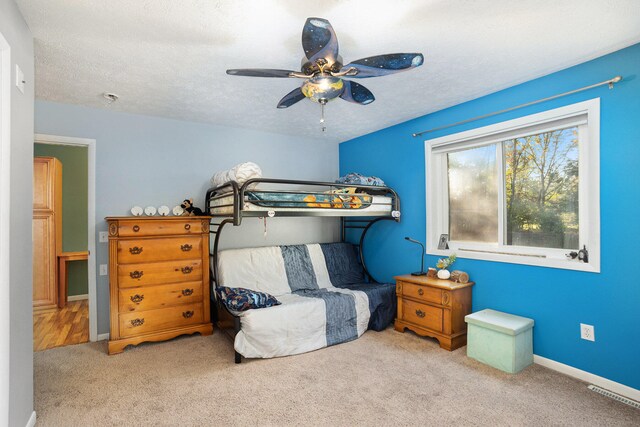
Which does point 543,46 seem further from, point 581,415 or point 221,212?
point 221,212

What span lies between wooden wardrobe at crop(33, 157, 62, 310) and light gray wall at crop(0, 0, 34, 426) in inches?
132

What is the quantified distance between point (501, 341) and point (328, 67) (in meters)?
2.42

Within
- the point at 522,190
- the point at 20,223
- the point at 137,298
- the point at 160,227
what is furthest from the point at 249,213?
the point at 522,190

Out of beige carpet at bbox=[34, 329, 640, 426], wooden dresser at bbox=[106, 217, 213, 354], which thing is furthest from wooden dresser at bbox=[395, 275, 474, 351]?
wooden dresser at bbox=[106, 217, 213, 354]

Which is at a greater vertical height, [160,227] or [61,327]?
[160,227]

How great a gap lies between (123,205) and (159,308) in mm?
1178

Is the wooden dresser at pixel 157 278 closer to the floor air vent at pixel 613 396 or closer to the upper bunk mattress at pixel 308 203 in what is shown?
the upper bunk mattress at pixel 308 203

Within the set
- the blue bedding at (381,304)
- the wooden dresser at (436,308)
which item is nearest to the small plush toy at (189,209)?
the blue bedding at (381,304)

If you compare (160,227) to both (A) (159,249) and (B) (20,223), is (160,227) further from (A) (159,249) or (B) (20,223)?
(B) (20,223)

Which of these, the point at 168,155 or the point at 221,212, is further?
the point at 168,155

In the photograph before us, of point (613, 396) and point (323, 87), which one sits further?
point (613, 396)

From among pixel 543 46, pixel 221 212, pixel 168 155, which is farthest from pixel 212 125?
pixel 543 46

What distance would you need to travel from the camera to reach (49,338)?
135 inches

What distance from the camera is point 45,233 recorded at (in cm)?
472
